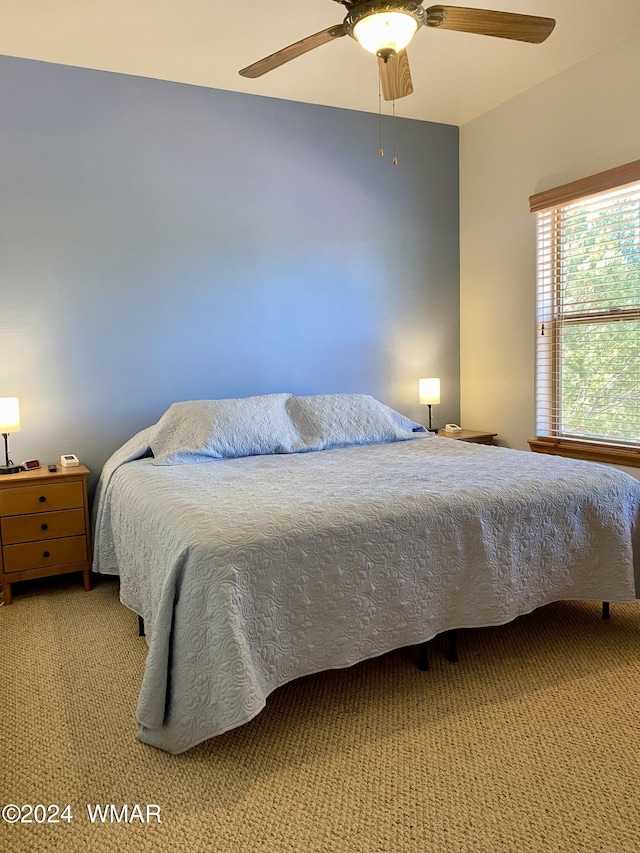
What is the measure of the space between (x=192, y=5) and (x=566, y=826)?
3257mm

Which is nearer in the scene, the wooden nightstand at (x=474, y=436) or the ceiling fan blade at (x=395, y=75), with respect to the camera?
the ceiling fan blade at (x=395, y=75)

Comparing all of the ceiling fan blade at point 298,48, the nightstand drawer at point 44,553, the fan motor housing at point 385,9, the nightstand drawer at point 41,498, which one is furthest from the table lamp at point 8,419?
the fan motor housing at point 385,9

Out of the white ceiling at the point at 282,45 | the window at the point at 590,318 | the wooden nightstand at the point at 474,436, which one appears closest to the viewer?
the white ceiling at the point at 282,45

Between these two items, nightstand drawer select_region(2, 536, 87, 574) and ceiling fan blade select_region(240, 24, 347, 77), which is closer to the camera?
ceiling fan blade select_region(240, 24, 347, 77)

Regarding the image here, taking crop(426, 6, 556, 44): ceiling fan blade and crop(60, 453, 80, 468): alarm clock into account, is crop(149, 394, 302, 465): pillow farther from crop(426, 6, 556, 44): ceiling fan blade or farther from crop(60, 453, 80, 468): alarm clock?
crop(426, 6, 556, 44): ceiling fan blade

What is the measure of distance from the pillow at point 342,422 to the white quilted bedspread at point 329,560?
1.92ft

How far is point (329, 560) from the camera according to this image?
1.82 metres

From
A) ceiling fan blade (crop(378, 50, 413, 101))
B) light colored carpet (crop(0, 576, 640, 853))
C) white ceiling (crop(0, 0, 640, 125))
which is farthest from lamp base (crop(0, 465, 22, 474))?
ceiling fan blade (crop(378, 50, 413, 101))

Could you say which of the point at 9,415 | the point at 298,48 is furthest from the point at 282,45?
the point at 9,415

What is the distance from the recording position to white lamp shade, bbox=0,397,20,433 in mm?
2912

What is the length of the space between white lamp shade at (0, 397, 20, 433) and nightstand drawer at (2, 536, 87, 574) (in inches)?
22.2

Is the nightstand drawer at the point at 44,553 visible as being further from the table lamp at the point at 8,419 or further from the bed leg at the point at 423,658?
the bed leg at the point at 423,658

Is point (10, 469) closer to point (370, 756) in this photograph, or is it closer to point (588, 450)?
point (370, 756)

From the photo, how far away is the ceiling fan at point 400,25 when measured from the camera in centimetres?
193
